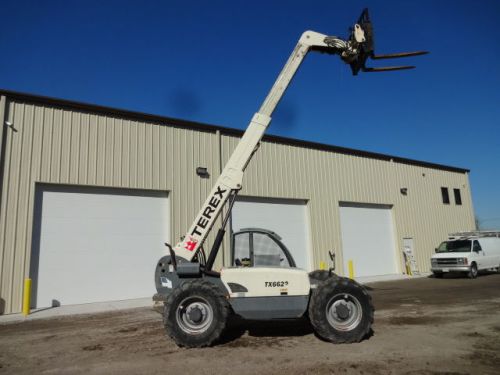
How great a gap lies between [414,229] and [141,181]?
1771cm

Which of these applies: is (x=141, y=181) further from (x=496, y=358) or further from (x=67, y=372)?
(x=496, y=358)

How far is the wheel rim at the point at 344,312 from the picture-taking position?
22.4 feet

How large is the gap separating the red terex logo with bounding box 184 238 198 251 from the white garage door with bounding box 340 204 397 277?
14498mm

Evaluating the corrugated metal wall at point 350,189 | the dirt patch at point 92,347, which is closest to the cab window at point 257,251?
the dirt patch at point 92,347

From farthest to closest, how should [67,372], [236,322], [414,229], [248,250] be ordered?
[414,229] < [236,322] < [248,250] < [67,372]

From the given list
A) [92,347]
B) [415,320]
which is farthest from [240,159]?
[415,320]

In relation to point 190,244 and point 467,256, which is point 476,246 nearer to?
point 467,256

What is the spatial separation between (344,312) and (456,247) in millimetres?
17310

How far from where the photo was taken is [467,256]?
1969 centimetres

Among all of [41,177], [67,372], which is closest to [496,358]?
[67,372]

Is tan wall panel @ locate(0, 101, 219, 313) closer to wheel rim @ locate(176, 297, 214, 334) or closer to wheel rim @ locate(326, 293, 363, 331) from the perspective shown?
wheel rim @ locate(176, 297, 214, 334)

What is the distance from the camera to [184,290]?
6707mm

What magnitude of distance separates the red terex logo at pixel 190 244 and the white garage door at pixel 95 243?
25.8 feet

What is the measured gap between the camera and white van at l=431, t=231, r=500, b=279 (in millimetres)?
19688
